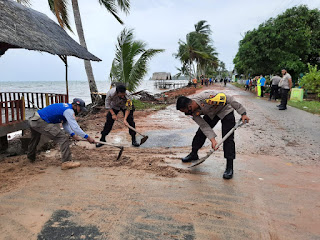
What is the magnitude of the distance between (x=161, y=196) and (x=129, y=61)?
953 centimetres

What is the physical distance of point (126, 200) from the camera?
301cm

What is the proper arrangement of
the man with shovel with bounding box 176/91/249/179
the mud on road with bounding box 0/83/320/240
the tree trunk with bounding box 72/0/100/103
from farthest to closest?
the tree trunk with bounding box 72/0/100/103, the man with shovel with bounding box 176/91/249/179, the mud on road with bounding box 0/83/320/240

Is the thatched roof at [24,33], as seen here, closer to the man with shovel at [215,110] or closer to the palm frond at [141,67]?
the man with shovel at [215,110]

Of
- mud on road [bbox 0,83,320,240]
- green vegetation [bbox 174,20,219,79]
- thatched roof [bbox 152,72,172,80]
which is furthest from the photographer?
thatched roof [bbox 152,72,172,80]

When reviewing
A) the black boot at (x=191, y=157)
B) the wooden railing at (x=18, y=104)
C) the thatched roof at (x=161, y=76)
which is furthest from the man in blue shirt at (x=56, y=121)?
the thatched roof at (x=161, y=76)

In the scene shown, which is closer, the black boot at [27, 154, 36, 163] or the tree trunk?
the black boot at [27, 154, 36, 163]

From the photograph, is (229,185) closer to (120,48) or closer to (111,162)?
(111,162)

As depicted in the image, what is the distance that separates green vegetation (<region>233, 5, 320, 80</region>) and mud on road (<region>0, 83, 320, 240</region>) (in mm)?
14401

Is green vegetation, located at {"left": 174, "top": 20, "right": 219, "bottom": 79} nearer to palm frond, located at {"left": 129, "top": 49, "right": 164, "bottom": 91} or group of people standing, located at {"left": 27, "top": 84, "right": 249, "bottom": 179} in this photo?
palm frond, located at {"left": 129, "top": 49, "right": 164, "bottom": 91}

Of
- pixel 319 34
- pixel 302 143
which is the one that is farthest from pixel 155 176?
pixel 319 34

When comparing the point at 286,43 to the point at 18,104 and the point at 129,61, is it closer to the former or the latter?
the point at 129,61

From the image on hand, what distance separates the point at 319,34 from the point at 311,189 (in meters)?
19.5

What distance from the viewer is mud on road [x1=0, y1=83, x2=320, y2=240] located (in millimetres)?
2451

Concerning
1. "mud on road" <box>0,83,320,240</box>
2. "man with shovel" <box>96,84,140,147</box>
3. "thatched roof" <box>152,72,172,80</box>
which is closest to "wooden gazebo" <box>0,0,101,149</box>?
"mud on road" <box>0,83,320,240</box>
